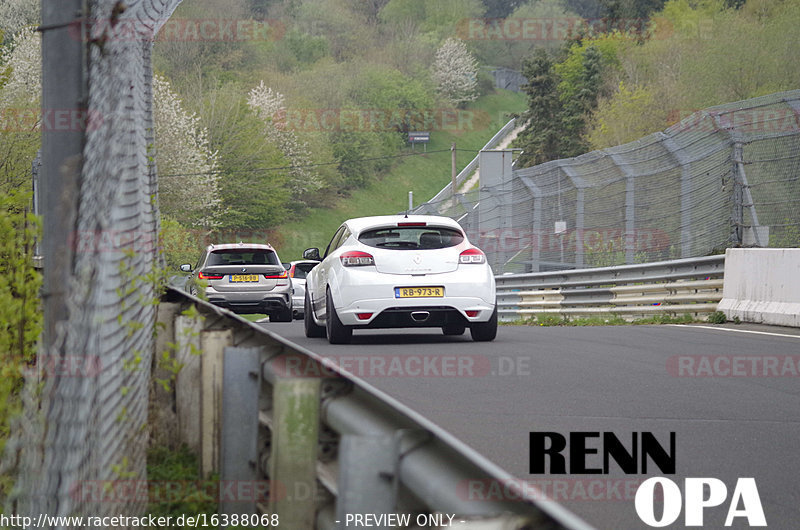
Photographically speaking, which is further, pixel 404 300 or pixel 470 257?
pixel 470 257

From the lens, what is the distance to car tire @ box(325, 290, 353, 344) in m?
13.4

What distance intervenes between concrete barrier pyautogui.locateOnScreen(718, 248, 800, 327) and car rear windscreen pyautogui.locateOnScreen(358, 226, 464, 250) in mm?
4724

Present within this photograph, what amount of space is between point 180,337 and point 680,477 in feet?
8.36

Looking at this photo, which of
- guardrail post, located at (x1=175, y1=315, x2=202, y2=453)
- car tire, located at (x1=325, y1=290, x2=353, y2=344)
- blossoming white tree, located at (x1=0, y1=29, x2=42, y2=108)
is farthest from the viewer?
blossoming white tree, located at (x1=0, y1=29, x2=42, y2=108)

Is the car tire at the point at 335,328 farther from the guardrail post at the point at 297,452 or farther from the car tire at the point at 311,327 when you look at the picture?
the guardrail post at the point at 297,452

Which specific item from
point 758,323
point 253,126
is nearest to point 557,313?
point 758,323

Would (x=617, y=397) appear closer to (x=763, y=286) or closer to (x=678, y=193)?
(x=763, y=286)

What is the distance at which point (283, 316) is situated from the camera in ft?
83.1

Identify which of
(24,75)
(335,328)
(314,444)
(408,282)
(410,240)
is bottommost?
(335,328)

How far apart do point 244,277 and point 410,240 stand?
11.1 meters

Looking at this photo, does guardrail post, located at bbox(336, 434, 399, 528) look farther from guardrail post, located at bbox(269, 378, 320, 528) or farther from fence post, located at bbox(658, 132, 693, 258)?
fence post, located at bbox(658, 132, 693, 258)

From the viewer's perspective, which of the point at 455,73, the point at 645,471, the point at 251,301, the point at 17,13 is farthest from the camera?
the point at 455,73

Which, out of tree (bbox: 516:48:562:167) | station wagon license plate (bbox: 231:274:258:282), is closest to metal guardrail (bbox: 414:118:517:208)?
tree (bbox: 516:48:562:167)

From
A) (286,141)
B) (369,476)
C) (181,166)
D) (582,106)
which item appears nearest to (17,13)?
(286,141)
